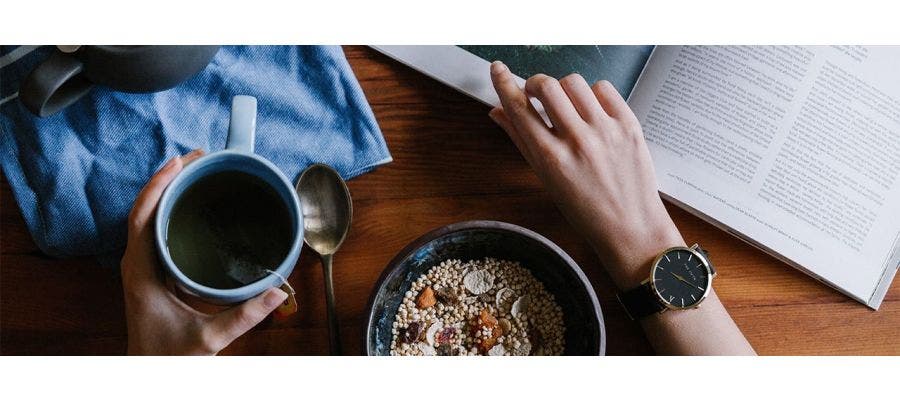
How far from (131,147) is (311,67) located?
0.19 metres

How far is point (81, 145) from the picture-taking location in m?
0.65

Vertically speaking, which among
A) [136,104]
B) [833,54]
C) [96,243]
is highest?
[833,54]

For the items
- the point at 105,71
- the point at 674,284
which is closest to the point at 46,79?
the point at 105,71

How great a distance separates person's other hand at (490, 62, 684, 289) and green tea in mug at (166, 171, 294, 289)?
0.25 meters

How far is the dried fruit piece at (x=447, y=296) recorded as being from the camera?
2.06ft

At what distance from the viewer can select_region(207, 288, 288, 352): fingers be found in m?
0.53

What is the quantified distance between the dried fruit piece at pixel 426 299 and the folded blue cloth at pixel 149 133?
144 mm

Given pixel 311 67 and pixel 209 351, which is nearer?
pixel 209 351

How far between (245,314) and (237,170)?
0.40 ft

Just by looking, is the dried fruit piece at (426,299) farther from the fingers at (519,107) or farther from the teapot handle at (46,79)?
the teapot handle at (46,79)

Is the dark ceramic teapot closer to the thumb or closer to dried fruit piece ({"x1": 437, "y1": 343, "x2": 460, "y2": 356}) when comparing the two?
the thumb

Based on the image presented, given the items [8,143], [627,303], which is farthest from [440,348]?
[8,143]

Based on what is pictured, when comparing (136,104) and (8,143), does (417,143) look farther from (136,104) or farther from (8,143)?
(8,143)

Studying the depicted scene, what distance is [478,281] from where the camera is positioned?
0.64m
